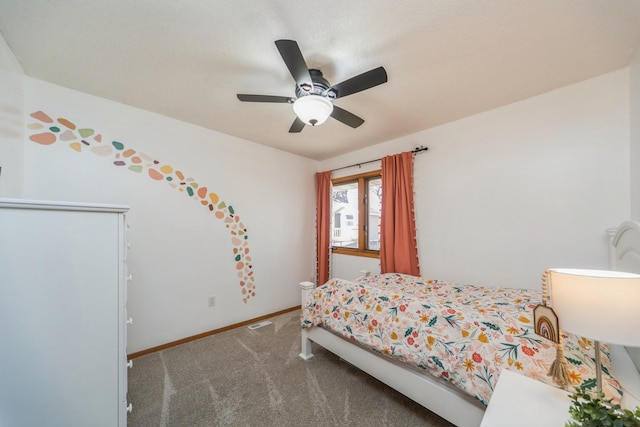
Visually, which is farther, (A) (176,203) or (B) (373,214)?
(B) (373,214)

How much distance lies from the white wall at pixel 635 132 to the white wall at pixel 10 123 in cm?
416

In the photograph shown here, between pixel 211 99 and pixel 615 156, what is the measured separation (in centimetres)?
334

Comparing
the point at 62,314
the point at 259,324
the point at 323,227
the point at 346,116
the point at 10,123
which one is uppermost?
the point at 346,116

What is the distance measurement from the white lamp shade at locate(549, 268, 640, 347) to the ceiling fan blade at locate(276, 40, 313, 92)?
60.2 inches

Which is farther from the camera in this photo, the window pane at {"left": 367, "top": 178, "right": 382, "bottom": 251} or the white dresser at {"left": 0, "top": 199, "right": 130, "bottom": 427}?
the window pane at {"left": 367, "top": 178, "right": 382, "bottom": 251}

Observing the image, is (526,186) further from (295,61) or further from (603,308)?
(295,61)

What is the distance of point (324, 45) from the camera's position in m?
1.57

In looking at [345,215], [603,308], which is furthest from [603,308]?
[345,215]

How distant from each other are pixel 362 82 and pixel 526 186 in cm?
187

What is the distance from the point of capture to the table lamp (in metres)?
0.73

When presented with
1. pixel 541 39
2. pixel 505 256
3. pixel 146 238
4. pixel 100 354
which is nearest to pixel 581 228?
pixel 505 256

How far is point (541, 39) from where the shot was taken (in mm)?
1532

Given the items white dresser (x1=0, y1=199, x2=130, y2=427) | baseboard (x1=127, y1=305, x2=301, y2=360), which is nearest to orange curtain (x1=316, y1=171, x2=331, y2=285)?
baseboard (x1=127, y1=305, x2=301, y2=360)

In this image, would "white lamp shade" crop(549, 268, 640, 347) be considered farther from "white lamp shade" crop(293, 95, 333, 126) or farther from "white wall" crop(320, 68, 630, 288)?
"white wall" crop(320, 68, 630, 288)
